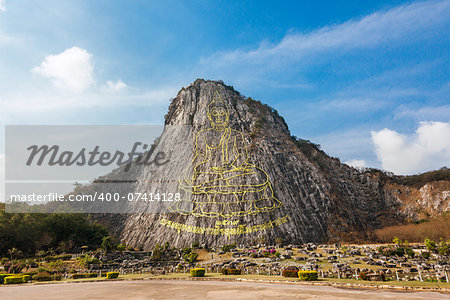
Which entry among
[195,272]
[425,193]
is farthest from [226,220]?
[425,193]

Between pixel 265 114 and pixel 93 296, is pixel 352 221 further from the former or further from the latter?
pixel 93 296

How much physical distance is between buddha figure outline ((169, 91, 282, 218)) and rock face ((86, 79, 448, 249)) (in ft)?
0.61

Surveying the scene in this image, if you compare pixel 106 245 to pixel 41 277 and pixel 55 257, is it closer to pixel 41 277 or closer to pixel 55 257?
pixel 55 257

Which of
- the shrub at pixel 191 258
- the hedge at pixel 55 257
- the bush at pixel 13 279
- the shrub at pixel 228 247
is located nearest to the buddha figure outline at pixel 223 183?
the shrub at pixel 228 247

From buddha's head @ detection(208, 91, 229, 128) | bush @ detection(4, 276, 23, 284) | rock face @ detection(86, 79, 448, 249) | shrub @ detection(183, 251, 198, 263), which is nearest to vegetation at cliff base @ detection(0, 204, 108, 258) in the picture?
rock face @ detection(86, 79, 448, 249)

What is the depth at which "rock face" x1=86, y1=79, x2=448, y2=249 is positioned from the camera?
46594 mm

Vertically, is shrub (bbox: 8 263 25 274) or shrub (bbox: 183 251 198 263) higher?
shrub (bbox: 8 263 25 274)

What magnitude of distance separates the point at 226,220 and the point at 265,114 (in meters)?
37.4

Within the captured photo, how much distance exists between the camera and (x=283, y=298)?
43.5ft

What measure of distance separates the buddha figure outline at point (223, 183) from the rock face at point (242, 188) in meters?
0.19

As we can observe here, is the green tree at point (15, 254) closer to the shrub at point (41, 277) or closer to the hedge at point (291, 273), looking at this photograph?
the shrub at point (41, 277)

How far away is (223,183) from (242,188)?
3.87 metres

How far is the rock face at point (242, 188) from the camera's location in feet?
153

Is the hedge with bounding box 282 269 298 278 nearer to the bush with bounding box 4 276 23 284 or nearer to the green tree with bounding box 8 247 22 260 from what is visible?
the bush with bounding box 4 276 23 284
